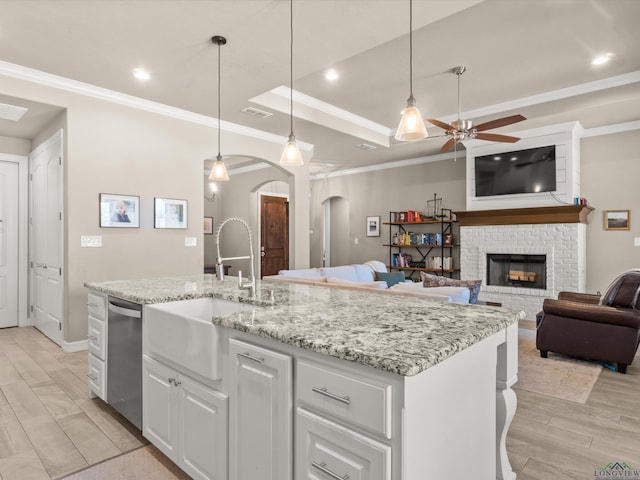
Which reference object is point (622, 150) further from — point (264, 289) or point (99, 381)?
point (99, 381)

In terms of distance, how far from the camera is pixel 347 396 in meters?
1.13

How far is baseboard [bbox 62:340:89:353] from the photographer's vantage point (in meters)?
4.03

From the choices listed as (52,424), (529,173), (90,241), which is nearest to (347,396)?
(52,424)

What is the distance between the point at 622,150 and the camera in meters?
5.61

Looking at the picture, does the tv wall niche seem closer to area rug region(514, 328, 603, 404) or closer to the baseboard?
area rug region(514, 328, 603, 404)

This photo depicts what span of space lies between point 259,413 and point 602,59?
176 inches

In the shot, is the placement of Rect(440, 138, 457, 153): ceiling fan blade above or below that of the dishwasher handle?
above

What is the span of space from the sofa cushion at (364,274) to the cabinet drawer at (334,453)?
14.7 ft

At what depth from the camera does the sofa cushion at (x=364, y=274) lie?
5.76 metres

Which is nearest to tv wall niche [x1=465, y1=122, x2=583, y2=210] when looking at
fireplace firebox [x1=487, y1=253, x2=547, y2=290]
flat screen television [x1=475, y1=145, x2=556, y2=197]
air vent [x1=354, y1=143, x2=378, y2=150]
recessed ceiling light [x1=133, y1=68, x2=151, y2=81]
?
flat screen television [x1=475, y1=145, x2=556, y2=197]

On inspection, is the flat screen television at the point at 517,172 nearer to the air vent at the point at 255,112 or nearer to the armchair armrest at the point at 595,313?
the armchair armrest at the point at 595,313

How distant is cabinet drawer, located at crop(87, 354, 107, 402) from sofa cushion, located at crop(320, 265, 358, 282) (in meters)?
3.02

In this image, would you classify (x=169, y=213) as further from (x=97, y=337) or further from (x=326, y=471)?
(x=326, y=471)

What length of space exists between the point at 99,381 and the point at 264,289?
1321mm
